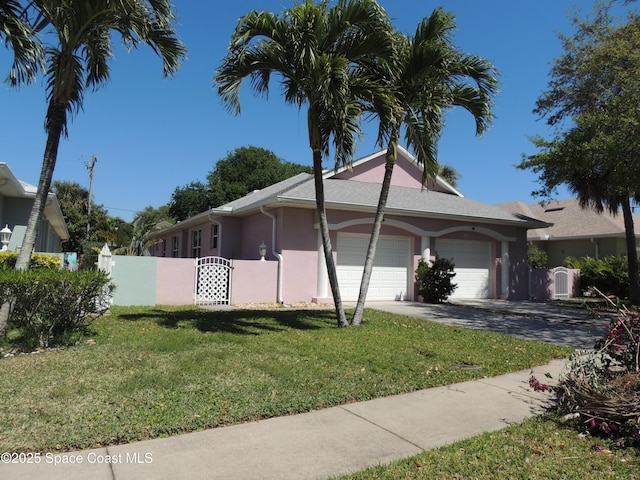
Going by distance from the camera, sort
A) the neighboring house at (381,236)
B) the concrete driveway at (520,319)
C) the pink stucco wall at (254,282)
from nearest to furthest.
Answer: the concrete driveway at (520,319) < the pink stucco wall at (254,282) < the neighboring house at (381,236)

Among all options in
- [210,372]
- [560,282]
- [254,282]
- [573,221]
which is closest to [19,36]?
[210,372]

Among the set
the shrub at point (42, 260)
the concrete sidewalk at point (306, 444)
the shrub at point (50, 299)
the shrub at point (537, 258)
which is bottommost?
the concrete sidewalk at point (306, 444)

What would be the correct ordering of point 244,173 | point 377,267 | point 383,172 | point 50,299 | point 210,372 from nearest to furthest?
point 210,372
point 50,299
point 377,267
point 383,172
point 244,173

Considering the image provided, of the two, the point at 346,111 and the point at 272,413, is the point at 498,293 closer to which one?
the point at 346,111

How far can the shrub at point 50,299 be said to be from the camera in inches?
262

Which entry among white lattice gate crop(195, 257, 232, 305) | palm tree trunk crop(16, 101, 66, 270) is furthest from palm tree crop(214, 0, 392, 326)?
white lattice gate crop(195, 257, 232, 305)

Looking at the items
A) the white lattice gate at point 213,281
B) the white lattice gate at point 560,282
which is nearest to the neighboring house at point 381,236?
the white lattice gate at point 213,281

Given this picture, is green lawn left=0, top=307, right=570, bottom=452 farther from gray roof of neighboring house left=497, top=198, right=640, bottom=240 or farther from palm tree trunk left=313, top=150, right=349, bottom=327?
gray roof of neighboring house left=497, top=198, right=640, bottom=240

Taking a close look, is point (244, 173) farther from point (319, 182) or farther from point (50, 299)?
point (50, 299)

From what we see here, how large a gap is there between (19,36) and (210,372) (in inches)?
270

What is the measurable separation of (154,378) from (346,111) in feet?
18.1

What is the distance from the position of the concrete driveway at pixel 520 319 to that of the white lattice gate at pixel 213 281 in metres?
4.75

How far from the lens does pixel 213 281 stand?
1409 cm

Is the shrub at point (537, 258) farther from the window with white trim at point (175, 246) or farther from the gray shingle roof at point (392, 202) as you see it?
the window with white trim at point (175, 246)
